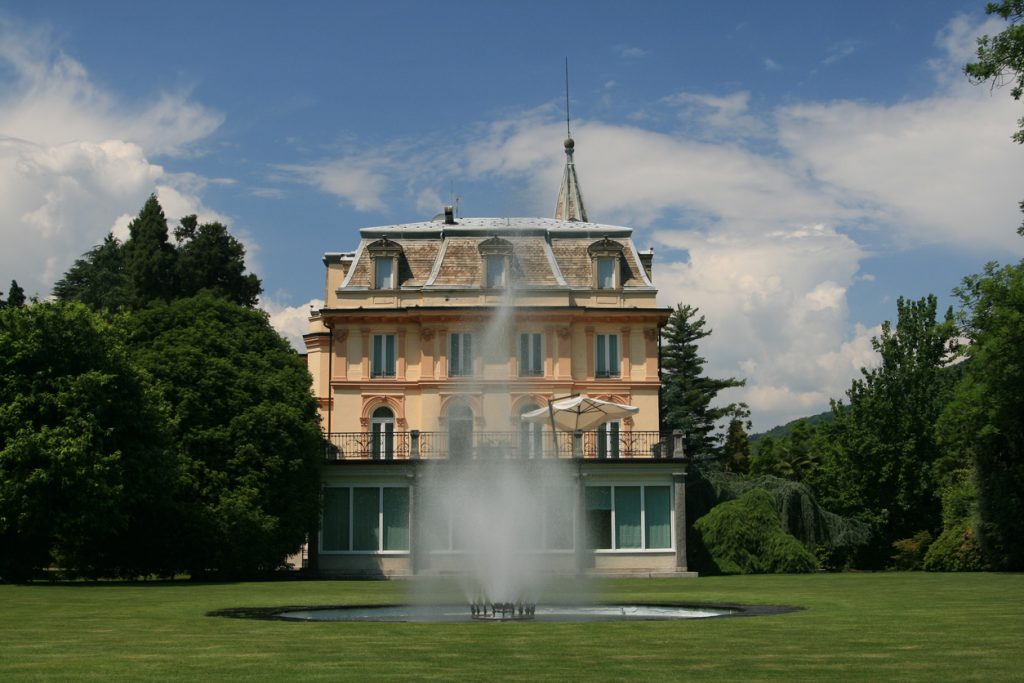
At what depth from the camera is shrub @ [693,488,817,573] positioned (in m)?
44.8

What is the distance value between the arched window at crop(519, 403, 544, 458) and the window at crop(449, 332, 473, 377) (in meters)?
3.02

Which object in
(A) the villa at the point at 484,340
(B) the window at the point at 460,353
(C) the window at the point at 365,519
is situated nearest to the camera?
(C) the window at the point at 365,519

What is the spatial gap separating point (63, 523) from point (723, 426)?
5399 cm

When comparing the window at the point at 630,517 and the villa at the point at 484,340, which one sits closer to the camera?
the window at the point at 630,517

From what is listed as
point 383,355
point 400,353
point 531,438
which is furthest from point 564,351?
point 383,355

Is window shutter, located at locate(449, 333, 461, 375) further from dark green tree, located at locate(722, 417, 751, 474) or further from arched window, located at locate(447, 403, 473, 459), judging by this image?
dark green tree, located at locate(722, 417, 751, 474)

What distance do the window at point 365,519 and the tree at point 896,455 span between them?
2441cm

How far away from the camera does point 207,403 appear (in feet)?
131

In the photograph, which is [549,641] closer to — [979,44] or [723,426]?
[979,44]

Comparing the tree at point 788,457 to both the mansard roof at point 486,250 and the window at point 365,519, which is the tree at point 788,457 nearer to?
the mansard roof at point 486,250

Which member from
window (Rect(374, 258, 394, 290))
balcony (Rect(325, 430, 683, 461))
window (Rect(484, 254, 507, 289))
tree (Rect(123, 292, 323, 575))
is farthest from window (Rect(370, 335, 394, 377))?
tree (Rect(123, 292, 323, 575))

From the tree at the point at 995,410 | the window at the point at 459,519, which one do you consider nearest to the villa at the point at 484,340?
the window at the point at 459,519

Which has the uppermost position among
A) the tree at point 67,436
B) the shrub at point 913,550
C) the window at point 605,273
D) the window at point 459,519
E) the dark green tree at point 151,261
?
the dark green tree at point 151,261

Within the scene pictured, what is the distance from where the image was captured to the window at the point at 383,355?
52.0m
